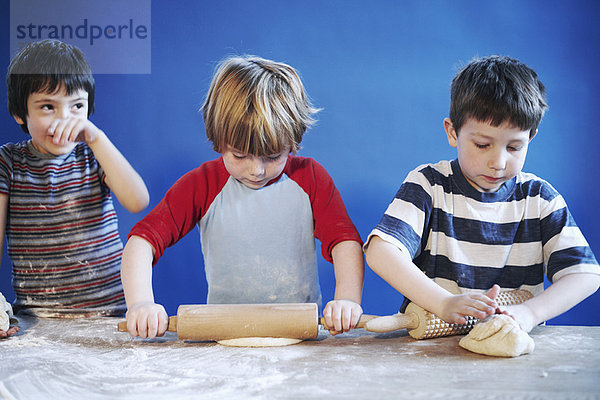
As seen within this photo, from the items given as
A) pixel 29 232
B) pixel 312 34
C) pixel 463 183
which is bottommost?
pixel 29 232

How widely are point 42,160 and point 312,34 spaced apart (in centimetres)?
81

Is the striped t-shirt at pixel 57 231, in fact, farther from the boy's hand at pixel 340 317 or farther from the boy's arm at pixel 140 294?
the boy's hand at pixel 340 317

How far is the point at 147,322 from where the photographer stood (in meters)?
1.00

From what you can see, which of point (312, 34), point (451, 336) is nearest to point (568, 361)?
point (451, 336)

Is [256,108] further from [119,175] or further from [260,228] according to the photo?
[119,175]

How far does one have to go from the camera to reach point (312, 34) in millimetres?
1689

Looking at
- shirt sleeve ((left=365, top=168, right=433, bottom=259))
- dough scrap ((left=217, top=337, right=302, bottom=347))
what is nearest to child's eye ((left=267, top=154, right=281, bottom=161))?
shirt sleeve ((left=365, top=168, right=433, bottom=259))

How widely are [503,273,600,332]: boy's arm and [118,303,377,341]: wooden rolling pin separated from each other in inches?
14.0

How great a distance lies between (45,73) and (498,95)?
1.01 m

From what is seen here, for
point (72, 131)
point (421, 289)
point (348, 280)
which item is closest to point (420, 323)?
point (421, 289)

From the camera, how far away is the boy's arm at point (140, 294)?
1.01 meters

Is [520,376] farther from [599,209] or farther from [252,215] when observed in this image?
[599,209]

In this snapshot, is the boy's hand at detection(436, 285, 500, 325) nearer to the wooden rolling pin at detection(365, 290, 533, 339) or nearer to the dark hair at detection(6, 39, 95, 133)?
the wooden rolling pin at detection(365, 290, 533, 339)

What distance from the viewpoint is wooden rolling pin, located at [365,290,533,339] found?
1.03 meters
